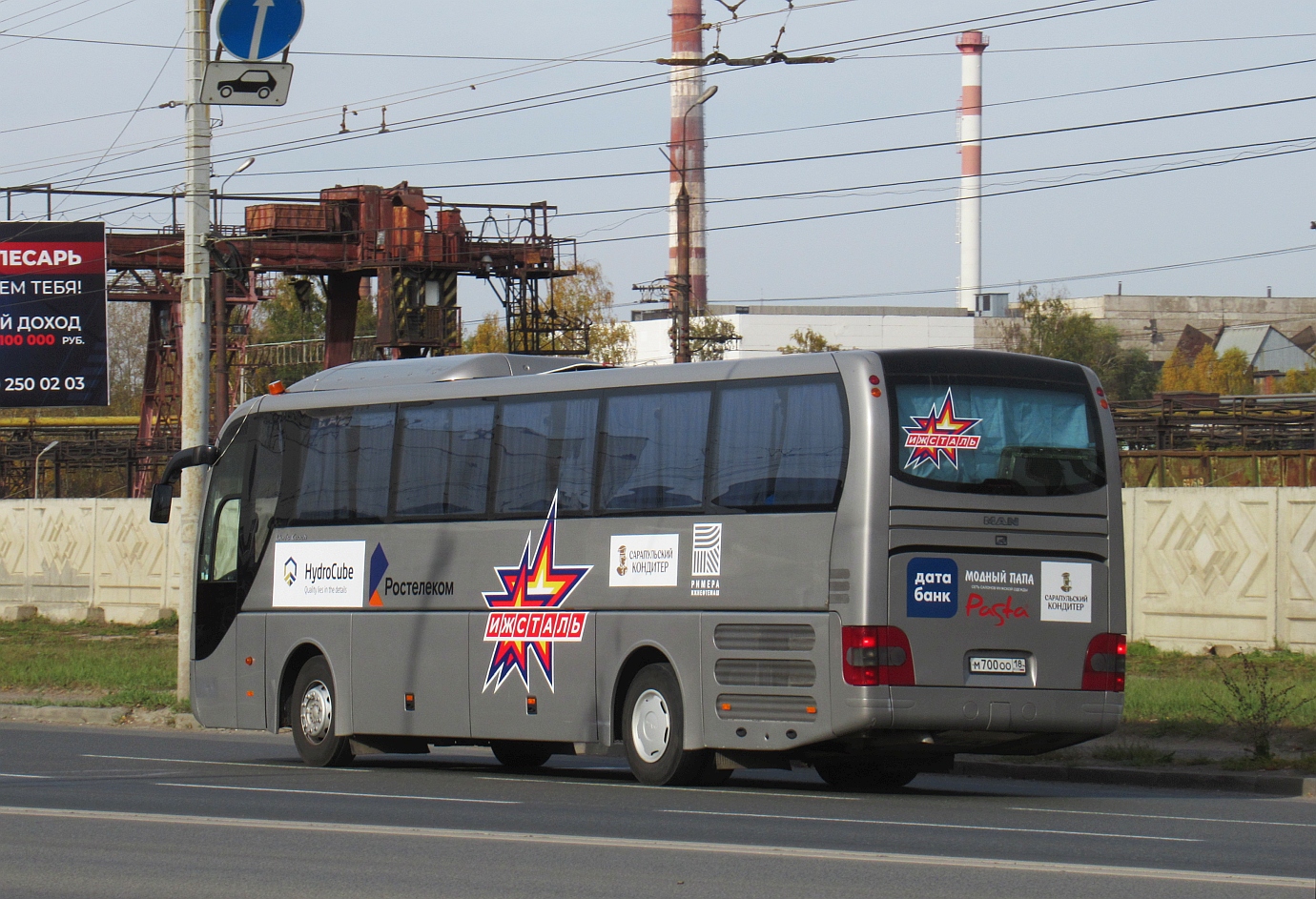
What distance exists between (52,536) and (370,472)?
1081 inches

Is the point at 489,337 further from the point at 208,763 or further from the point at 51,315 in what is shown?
the point at 208,763

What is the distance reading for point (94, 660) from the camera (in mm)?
29312

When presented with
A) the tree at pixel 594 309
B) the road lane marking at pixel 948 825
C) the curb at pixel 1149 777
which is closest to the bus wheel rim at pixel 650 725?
the road lane marking at pixel 948 825

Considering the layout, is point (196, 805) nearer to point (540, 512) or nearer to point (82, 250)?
point (540, 512)

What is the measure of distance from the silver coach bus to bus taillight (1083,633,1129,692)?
2cm

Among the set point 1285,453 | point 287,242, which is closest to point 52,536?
point 287,242

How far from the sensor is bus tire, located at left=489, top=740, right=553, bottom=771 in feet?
53.6

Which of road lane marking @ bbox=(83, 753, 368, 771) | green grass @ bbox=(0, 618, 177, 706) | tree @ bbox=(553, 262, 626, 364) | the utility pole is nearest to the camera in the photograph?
road lane marking @ bbox=(83, 753, 368, 771)

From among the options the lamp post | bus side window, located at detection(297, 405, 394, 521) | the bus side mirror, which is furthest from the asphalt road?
the lamp post

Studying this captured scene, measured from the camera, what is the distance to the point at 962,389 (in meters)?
12.9

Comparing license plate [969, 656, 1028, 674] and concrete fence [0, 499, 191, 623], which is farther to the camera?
concrete fence [0, 499, 191, 623]

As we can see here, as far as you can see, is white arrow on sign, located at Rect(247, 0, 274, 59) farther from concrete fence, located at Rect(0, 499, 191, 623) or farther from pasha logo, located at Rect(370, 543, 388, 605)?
concrete fence, located at Rect(0, 499, 191, 623)

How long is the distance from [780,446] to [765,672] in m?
1.56

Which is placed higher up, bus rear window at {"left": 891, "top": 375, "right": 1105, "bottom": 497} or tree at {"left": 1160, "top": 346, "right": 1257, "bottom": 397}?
tree at {"left": 1160, "top": 346, "right": 1257, "bottom": 397}
